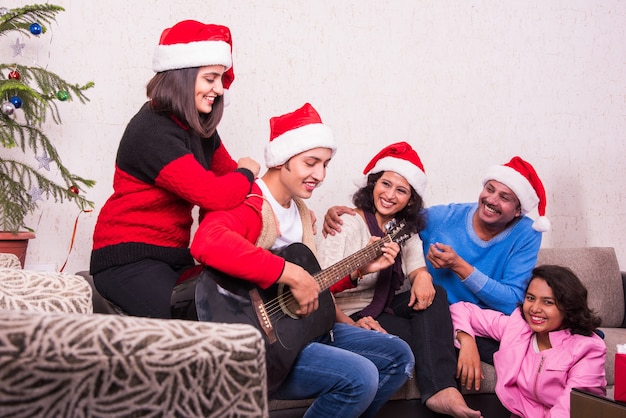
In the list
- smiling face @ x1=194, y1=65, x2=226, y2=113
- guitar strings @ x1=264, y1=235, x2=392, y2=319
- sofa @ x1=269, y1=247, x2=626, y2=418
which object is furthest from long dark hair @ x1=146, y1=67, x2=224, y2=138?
sofa @ x1=269, y1=247, x2=626, y2=418

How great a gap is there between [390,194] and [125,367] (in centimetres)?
163

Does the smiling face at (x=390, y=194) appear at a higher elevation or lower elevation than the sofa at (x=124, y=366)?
higher

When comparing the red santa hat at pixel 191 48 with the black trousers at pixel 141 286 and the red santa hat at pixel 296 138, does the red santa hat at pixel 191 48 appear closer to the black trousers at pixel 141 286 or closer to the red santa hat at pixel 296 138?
the red santa hat at pixel 296 138

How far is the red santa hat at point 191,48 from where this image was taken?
190 centimetres

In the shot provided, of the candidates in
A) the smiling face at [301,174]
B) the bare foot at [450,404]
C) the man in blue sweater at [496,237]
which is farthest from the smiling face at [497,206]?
the smiling face at [301,174]

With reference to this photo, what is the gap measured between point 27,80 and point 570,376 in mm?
2062

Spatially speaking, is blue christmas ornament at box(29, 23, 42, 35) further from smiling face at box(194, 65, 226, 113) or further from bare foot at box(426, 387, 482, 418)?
bare foot at box(426, 387, 482, 418)

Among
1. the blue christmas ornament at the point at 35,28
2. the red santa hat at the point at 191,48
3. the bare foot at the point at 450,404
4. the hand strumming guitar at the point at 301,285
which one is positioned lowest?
the bare foot at the point at 450,404

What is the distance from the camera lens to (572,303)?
2270 mm

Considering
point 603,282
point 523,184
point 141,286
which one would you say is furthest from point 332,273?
point 603,282

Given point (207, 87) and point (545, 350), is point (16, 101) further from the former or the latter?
point (545, 350)

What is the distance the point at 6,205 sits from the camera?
2162mm

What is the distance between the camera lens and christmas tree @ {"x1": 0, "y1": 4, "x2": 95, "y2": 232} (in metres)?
2.17

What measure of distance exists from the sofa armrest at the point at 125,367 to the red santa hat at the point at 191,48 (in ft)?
3.71
